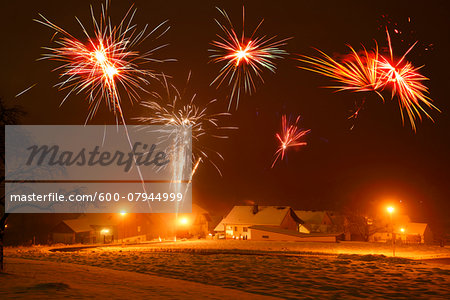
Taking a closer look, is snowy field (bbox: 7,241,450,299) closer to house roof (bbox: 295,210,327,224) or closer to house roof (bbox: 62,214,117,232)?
house roof (bbox: 62,214,117,232)

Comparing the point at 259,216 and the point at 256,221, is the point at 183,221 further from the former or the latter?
the point at 256,221

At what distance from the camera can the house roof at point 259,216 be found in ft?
229

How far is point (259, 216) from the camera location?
71.8 meters

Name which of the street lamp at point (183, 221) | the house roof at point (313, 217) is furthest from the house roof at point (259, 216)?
the street lamp at point (183, 221)

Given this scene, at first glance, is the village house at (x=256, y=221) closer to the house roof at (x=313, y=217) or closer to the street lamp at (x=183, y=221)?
the house roof at (x=313, y=217)

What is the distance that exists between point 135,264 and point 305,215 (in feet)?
192

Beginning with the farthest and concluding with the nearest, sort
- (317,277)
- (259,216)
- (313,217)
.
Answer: (313,217), (259,216), (317,277)

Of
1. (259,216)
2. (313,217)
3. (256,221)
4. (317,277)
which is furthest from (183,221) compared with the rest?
(317,277)

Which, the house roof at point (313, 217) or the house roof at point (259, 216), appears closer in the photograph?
the house roof at point (259, 216)

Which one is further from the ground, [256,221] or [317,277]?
[317,277]

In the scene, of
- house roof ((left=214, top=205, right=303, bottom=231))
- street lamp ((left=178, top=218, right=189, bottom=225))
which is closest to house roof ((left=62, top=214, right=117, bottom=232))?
street lamp ((left=178, top=218, right=189, bottom=225))

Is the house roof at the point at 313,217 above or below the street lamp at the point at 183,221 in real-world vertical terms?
above

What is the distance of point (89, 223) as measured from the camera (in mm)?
61688

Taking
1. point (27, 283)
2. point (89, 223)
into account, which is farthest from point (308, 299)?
point (89, 223)
